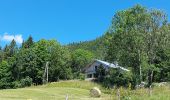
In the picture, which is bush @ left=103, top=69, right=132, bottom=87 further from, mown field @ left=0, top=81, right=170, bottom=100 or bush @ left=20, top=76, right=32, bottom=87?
mown field @ left=0, top=81, right=170, bottom=100

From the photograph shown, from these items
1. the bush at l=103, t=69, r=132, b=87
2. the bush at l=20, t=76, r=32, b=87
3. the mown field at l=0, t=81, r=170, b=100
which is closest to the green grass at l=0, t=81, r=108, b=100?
the mown field at l=0, t=81, r=170, b=100

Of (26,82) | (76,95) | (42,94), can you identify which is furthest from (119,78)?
(42,94)

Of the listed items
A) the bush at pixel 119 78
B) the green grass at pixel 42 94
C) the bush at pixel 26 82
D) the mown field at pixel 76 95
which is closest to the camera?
the mown field at pixel 76 95

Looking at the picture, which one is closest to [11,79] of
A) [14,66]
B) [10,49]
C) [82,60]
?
[14,66]

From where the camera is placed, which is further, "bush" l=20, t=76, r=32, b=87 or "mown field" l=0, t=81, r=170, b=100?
"bush" l=20, t=76, r=32, b=87

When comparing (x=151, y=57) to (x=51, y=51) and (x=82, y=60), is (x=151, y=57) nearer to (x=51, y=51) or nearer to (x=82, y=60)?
(x=51, y=51)

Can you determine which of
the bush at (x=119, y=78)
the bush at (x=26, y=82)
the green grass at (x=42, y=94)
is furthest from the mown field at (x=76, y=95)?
Result: the bush at (x=26, y=82)

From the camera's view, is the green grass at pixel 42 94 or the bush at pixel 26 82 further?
the bush at pixel 26 82

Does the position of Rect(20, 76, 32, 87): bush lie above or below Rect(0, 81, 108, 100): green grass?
above

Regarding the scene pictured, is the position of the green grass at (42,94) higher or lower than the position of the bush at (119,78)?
lower

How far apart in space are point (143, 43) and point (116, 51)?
4775 millimetres

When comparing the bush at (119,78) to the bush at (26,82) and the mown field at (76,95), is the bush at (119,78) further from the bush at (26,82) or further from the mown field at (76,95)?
the mown field at (76,95)

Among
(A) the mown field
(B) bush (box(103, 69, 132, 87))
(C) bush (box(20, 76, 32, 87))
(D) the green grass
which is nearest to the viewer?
(A) the mown field

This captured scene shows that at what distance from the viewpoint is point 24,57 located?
101688mm
